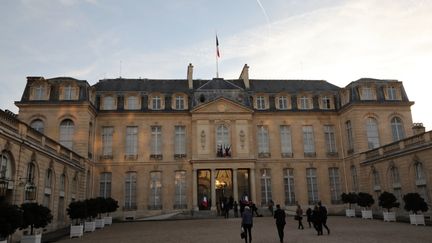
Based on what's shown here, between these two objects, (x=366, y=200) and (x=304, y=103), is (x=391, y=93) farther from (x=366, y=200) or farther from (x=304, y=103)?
(x=366, y=200)

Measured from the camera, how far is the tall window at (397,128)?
28.8 meters

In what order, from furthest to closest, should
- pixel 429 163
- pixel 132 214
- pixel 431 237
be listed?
pixel 132 214, pixel 429 163, pixel 431 237

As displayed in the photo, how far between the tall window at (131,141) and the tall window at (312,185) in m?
13.8

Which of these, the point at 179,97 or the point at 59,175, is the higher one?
the point at 179,97

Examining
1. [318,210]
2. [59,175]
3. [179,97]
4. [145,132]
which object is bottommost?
[318,210]

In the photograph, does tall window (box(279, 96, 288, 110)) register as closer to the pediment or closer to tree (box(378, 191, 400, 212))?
the pediment

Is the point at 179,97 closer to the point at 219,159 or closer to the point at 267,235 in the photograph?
the point at 219,159

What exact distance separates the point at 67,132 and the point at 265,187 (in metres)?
15.3

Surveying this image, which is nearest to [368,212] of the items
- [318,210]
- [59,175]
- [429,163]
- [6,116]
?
[429,163]

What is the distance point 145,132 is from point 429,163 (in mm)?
19605

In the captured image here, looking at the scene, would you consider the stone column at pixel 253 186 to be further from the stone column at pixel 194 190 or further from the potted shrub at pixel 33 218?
the potted shrub at pixel 33 218

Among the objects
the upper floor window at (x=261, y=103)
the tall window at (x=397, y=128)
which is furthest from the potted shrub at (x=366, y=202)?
the upper floor window at (x=261, y=103)

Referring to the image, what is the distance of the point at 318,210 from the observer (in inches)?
581

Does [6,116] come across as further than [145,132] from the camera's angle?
No
